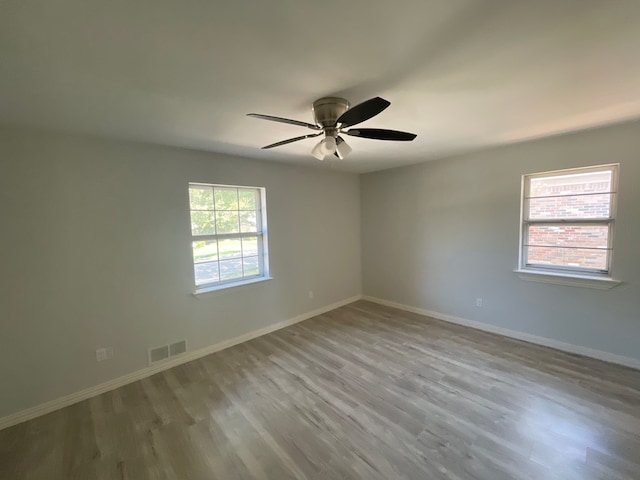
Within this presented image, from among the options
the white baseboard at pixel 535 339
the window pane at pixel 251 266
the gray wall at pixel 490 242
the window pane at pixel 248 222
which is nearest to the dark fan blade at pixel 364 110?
the window pane at pixel 248 222

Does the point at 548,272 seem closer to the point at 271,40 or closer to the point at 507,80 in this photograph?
the point at 507,80

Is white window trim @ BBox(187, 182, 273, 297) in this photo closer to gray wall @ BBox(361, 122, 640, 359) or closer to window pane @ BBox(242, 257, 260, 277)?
window pane @ BBox(242, 257, 260, 277)

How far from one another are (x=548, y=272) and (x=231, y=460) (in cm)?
371

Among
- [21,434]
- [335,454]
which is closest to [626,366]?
[335,454]

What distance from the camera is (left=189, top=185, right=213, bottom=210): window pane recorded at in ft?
10.5

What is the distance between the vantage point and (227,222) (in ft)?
11.5

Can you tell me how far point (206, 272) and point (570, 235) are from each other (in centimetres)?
425

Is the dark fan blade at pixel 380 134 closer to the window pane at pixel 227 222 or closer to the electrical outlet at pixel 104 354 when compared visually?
the window pane at pixel 227 222

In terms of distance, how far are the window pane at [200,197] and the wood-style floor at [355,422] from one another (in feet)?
5.86

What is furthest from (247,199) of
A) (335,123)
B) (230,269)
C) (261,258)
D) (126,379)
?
(126,379)

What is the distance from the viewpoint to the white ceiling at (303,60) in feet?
3.53

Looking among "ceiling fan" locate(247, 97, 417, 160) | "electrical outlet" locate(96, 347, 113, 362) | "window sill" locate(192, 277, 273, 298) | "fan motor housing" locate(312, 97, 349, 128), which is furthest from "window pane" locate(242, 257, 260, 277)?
"fan motor housing" locate(312, 97, 349, 128)

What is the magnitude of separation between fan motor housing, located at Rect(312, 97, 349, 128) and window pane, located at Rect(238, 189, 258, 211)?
6.54 ft

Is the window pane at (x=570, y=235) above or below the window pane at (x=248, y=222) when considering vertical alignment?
below
